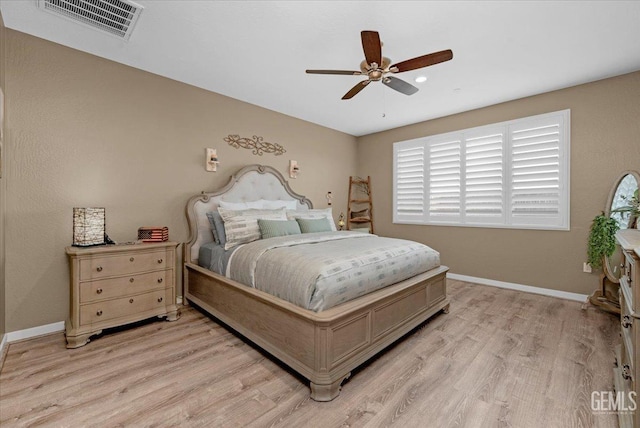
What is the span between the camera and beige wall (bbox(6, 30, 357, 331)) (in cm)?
242

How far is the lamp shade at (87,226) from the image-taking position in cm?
250

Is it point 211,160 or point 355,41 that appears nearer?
point 355,41

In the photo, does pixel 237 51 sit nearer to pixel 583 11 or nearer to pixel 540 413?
pixel 583 11

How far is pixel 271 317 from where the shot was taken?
6.89ft

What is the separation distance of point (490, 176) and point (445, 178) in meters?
0.66

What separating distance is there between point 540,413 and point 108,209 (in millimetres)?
3870

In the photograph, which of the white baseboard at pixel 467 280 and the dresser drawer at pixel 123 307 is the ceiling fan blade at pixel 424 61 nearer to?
the dresser drawer at pixel 123 307

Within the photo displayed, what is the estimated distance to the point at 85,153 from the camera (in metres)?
2.72

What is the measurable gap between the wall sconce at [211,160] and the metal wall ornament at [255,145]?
30 cm

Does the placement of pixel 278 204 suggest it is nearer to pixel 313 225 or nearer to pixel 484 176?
pixel 313 225

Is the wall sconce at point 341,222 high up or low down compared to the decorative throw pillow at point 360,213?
down

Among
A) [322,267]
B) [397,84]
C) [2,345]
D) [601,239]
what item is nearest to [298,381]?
[322,267]

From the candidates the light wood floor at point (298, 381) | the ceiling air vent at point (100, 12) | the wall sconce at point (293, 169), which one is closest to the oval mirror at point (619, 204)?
the light wood floor at point (298, 381)

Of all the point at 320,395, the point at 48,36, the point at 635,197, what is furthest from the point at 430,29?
the point at 48,36
